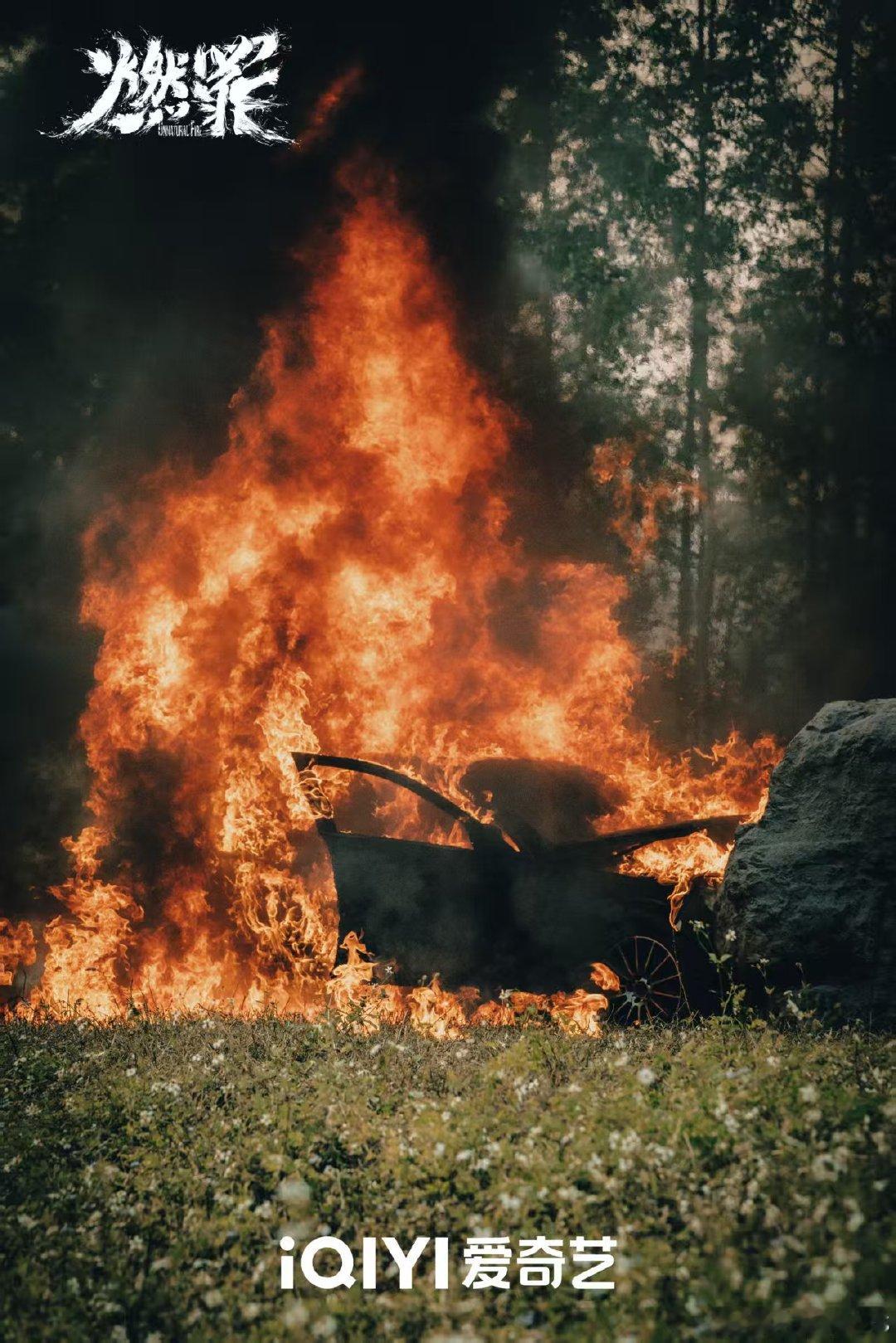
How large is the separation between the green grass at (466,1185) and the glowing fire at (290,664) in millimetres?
3894

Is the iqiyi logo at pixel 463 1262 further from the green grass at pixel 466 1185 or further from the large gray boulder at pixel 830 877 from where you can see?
the large gray boulder at pixel 830 877

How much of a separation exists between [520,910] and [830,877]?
90.4 inches

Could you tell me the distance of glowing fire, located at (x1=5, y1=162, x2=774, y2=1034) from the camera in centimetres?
901

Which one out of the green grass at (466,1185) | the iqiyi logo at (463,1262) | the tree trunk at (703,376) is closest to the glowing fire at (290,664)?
the tree trunk at (703,376)

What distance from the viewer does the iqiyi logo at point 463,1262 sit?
2.94m

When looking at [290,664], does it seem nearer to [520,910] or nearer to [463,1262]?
[520,910]

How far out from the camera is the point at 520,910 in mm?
6812

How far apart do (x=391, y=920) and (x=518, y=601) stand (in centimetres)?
634

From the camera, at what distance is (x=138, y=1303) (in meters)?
3.03

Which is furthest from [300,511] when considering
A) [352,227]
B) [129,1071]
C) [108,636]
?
[129,1071]

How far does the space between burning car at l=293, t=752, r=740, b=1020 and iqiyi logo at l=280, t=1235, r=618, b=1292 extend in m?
3.55

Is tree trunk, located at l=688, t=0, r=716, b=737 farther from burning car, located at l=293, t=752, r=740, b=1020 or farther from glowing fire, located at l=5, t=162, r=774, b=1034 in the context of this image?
burning car, located at l=293, t=752, r=740, b=1020

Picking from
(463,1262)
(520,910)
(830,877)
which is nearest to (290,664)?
(520,910)

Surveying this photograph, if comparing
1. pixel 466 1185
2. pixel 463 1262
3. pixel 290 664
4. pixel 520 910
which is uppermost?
pixel 290 664
